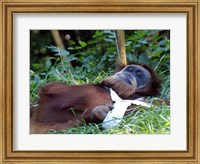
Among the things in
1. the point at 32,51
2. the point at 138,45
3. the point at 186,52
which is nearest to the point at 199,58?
the point at 186,52

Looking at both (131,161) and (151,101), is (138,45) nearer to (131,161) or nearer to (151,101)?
(151,101)

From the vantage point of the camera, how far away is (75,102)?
94.7 inches

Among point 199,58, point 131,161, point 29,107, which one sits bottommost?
point 131,161

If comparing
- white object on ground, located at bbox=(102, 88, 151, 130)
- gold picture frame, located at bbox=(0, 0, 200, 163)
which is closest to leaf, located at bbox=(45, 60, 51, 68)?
gold picture frame, located at bbox=(0, 0, 200, 163)

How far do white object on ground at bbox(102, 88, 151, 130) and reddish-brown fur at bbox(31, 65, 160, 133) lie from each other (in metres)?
0.01

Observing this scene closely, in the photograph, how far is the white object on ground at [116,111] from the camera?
2365 mm

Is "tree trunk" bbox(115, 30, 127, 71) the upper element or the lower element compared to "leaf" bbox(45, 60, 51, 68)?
upper

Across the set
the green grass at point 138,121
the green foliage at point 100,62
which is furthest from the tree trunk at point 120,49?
the green grass at point 138,121

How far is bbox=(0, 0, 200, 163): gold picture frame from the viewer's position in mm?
2348

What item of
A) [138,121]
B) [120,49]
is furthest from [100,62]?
[138,121]

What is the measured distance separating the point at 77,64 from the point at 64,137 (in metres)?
0.23

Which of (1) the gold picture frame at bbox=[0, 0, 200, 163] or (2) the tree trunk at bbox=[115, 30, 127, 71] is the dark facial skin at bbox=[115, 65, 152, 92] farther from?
(1) the gold picture frame at bbox=[0, 0, 200, 163]

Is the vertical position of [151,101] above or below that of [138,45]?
below

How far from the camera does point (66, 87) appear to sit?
2430mm
